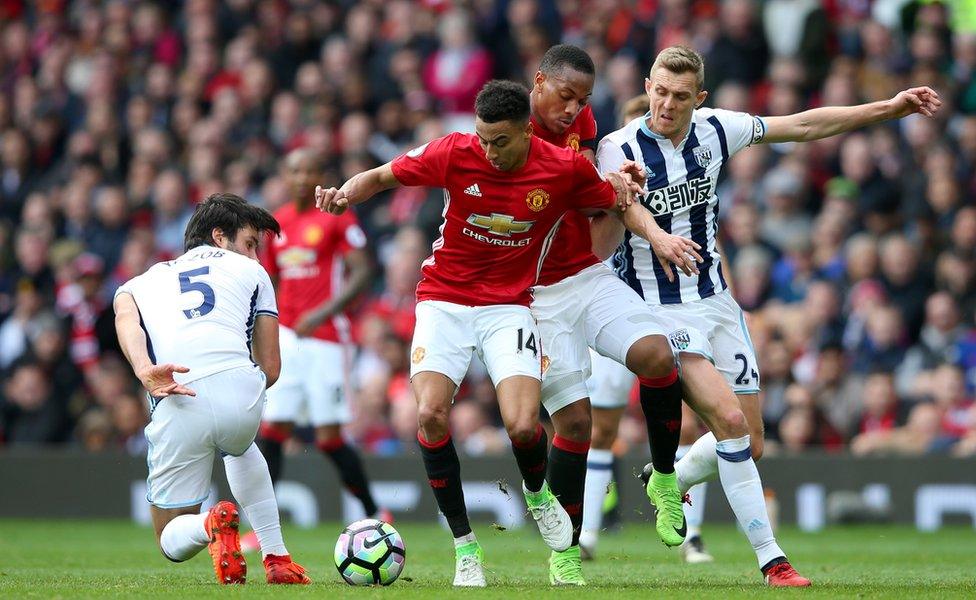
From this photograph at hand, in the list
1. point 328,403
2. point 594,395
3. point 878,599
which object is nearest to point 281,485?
point 328,403

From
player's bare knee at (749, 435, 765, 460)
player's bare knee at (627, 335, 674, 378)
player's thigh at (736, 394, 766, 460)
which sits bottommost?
player's bare knee at (749, 435, 765, 460)

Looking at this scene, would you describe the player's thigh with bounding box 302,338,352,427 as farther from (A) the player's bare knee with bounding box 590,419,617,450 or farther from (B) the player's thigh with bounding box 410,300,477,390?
(B) the player's thigh with bounding box 410,300,477,390

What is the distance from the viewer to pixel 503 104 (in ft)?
23.2

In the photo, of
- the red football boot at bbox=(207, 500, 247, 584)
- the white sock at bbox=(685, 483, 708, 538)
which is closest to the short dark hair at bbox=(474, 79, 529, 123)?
the red football boot at bbox=(207, 500, 247, 584)

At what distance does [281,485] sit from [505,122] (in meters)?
7.69

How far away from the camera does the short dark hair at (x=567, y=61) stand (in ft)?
24.8

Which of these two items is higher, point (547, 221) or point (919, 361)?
point (547, 221)

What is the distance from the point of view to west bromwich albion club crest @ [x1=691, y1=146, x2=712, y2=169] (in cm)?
793

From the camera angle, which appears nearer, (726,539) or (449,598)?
(449,598)

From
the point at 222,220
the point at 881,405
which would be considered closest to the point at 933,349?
the point at 881,405

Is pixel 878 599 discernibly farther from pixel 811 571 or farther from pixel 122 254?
pixel 122 254

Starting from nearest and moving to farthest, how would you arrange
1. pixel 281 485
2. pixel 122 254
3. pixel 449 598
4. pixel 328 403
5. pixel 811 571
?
pixel 449 598
pixel 811 571
pixel 328 403
pixel 281 485
pixel 122 254

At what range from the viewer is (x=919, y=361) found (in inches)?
519

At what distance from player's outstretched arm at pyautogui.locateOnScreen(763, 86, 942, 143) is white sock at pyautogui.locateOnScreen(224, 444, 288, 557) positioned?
3.21 m
